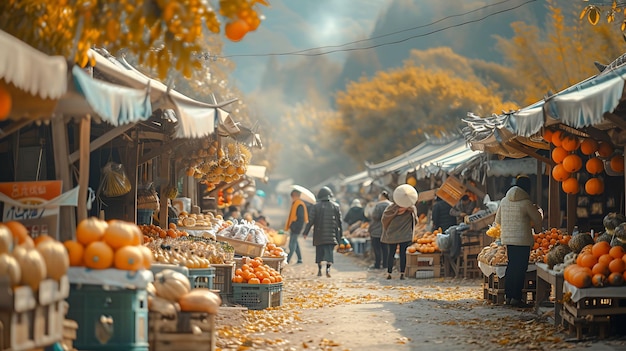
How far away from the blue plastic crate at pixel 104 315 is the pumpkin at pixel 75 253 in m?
0.21

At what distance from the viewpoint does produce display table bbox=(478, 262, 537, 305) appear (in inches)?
571

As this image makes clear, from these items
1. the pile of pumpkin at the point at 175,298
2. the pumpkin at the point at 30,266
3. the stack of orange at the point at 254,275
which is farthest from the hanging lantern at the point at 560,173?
the pumpkin at the point at 30,266

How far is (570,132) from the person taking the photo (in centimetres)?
1339

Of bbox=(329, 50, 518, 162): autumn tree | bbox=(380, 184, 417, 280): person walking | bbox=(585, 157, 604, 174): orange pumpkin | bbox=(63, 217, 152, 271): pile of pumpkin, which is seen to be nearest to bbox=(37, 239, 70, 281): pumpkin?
bbox=(63, 217, 152, 271): pile of pumpkin

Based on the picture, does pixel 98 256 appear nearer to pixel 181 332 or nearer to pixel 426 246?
pixel 181 332

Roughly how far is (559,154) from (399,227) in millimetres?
7485

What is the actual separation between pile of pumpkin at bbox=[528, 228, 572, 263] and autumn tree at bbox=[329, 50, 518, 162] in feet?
128

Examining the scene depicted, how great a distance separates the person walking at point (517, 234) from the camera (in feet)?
45.7

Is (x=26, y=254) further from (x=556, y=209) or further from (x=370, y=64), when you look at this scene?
(x=370, y=64)

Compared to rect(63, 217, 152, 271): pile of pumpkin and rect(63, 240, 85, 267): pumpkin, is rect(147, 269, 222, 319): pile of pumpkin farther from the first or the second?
rect(63, 240, 85, 267): pumpkin

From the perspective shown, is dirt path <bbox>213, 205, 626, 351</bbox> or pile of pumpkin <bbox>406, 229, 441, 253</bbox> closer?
dirt path <bbox>213, 205, 626, 351</bbox>

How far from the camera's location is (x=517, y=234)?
13914 millimetres

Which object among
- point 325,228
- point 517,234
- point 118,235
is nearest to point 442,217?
point 325,228

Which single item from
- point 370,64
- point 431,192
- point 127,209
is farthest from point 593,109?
point 370,64
